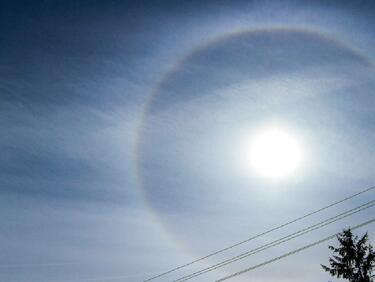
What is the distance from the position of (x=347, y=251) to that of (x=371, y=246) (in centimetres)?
205

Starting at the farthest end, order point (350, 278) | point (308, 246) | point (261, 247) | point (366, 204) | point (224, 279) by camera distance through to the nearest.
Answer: point (350, 278)
point (224, 279)
point (261, 247)
point (308, 246)
point (366, 204)

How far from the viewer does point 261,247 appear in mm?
18641

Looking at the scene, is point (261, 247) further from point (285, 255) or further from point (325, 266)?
point (325, 266)

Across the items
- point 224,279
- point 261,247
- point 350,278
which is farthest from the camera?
point 350,278

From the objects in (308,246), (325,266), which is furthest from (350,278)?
(308,246)

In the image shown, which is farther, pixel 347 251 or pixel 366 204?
pixel 347 251

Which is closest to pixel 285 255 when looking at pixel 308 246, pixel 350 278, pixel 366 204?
pixel 308 246

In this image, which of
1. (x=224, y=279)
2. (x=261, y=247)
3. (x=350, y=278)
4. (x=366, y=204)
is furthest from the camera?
(x=350, y=278)

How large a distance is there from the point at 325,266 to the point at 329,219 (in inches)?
888

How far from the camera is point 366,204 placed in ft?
52.9

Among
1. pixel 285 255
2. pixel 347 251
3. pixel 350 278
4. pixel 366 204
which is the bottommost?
pixel 285 255

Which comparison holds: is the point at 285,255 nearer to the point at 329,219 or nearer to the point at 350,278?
the point at 329,219

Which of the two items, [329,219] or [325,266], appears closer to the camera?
[329,219]

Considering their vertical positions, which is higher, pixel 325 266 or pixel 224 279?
pixel 325 266
